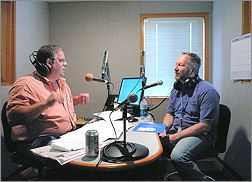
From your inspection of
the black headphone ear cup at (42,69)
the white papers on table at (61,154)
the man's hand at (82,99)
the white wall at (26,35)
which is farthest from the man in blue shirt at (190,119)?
the white wall at (26,35)

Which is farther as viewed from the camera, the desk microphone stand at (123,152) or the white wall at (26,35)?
the white wall at (26,35)

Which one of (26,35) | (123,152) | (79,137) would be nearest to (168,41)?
(26,35)

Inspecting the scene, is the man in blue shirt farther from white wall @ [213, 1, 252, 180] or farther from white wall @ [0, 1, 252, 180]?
white wall @ [0, 1, 252, 180]

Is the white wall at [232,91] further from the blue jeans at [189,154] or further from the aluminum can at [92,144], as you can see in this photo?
the aluminum can at [92,144]

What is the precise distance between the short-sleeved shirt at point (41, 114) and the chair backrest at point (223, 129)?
52.3 inches

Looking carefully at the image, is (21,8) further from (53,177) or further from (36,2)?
(53,177)

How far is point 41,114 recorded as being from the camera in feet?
4.69

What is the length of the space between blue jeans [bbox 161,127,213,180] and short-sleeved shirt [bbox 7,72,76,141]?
898 mm

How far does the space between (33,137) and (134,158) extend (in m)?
0.85

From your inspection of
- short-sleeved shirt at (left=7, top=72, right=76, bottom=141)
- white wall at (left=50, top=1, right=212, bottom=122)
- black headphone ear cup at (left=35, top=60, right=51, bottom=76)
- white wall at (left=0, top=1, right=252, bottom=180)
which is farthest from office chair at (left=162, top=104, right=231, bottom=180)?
black headphone ear cup at (left=35, top=60, right=51, bottom=76)

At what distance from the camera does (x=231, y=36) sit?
2.20 meters

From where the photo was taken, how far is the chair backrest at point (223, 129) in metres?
1.78

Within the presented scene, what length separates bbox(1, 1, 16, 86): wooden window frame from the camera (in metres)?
2.08

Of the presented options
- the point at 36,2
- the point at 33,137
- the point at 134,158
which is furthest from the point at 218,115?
the point at 36,2
